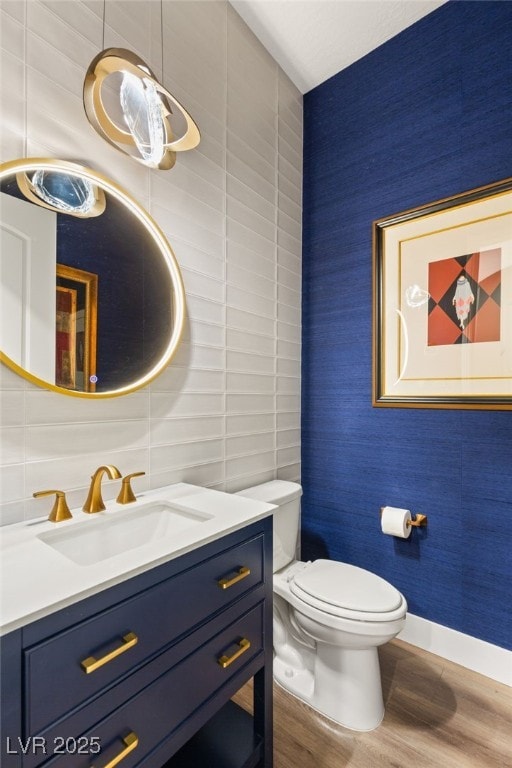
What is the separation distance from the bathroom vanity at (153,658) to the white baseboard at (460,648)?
939 mm

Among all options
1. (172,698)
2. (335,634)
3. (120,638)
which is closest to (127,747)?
(172,698)

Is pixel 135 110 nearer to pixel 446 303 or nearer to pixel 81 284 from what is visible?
pixel 81 284

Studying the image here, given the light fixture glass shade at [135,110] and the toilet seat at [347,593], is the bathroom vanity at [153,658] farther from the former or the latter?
the light fixture glass shade at [135,110]

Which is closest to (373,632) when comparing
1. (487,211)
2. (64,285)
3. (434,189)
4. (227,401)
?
(227,401)

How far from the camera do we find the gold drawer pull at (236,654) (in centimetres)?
101

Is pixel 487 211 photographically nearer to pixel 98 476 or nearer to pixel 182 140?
pixel 182 140

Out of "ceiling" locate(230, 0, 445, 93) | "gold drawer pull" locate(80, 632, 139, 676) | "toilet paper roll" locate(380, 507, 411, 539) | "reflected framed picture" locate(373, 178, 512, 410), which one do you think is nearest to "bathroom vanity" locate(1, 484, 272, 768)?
"gold drawer pull" locate(80, 632, 139, 676)

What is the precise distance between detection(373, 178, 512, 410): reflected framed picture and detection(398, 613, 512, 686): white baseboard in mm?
1006

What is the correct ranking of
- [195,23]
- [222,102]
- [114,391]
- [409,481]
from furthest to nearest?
[409,481]
[222,102]
[195,23]
[114,391]

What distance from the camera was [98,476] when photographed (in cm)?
110

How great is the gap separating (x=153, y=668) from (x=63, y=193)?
128 centimetres

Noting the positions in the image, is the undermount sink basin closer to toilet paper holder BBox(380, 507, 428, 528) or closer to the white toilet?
the white toilet

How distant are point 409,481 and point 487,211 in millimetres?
1241

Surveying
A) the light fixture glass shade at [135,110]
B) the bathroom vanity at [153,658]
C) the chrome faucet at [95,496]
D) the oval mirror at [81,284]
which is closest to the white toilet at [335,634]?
the bathroom vanity at [153,658]
